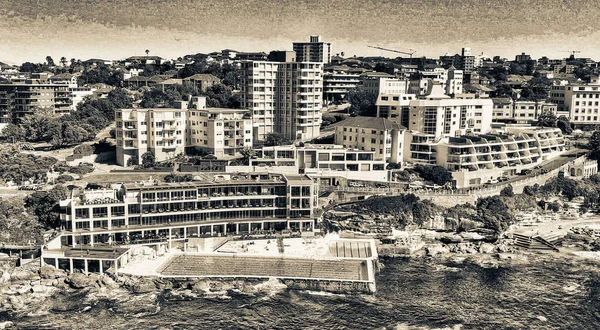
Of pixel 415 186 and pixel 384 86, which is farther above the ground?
pixel 384 86

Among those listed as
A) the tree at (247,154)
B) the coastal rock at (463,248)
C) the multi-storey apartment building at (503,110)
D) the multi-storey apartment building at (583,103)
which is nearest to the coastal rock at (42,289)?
the tree at (247,154)

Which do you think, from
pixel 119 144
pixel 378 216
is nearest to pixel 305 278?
pixel 378 216

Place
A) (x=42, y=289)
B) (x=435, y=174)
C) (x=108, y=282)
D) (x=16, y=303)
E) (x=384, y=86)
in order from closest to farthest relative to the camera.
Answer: (x=16, y=303) < (x=42, y=289) < (x=108, y=282) < (x=435, y=174) < (x=384, y=86)

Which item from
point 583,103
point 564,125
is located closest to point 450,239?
point 564,125

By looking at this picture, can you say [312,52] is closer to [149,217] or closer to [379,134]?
[379,134]

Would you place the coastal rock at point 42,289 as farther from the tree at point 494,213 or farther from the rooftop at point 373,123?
the rooftop at point 373,123

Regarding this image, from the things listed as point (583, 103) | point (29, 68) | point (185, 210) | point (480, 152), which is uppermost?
point (29, 68)

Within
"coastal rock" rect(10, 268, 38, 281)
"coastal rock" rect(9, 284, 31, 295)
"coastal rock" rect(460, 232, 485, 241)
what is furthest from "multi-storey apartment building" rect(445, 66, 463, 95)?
"coastal rock" rect(9, 284, 31, 295)

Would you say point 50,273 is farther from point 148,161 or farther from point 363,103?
point 363,103
